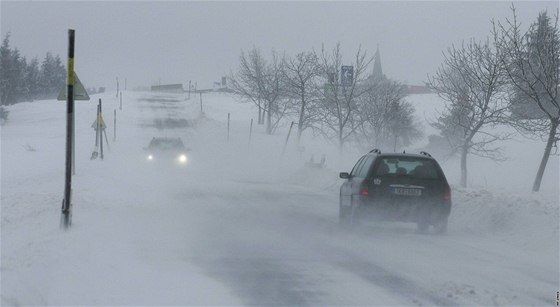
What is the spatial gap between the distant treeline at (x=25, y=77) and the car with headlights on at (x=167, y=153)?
41099 mm

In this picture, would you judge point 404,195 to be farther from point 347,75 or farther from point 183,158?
point 347,75

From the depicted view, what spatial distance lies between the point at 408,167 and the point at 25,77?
93.4m

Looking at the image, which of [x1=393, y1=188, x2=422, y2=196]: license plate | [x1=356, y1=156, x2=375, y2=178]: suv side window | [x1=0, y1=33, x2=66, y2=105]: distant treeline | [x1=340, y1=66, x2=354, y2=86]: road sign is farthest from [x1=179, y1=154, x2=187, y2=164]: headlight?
[x1=0, y1=33, x2=66, y2=105]: distant treeline

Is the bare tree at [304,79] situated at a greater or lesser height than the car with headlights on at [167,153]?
greater

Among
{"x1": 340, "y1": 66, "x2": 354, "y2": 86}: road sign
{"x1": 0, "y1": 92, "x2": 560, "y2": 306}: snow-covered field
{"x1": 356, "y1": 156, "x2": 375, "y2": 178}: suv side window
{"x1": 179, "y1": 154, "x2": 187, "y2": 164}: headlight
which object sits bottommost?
{"x1": 179, "y1": 154, "x2": 187, "y2": 164}: headlight

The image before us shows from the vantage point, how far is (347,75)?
3600 cm

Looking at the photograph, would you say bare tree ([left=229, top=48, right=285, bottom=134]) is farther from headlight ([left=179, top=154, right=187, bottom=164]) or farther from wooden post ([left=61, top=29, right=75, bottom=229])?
wooden post ([left=61, top=29, right=75, bottom=229])

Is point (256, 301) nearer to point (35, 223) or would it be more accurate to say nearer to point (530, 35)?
point (35, 223)

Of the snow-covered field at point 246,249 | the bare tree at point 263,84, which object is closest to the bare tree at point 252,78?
the bare tree at point 263,84

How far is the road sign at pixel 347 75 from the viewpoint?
35.5 meters

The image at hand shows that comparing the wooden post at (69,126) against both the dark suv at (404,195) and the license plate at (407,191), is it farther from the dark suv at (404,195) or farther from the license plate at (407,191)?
the license plate at (407,191)

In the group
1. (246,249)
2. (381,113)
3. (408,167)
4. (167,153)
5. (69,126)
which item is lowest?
(167,153)

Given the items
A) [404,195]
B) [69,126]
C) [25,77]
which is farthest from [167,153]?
[25,77]

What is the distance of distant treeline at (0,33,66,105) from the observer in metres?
87.2
